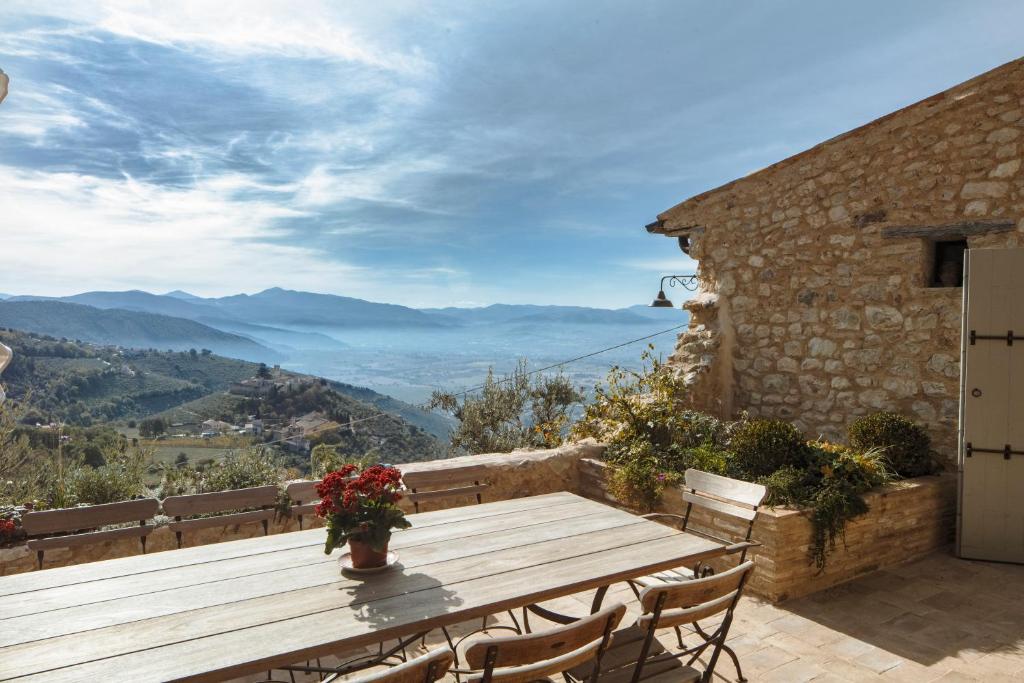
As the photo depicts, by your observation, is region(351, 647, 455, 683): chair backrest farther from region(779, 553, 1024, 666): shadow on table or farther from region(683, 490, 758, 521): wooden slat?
region(779, 553, 1024, 666): shadow on table

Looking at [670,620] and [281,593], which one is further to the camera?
[281,593]

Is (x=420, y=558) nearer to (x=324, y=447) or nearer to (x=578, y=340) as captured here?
(x=324, y=447)

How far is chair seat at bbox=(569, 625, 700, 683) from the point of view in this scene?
2.35 metres

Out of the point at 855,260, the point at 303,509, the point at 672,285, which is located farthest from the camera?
the point at 672,285

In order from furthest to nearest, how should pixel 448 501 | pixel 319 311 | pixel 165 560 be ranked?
1. pixel 319 311
2. pixel 448 501
3. pixel 165 560

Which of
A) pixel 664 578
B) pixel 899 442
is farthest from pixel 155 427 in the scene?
pixel 899 442

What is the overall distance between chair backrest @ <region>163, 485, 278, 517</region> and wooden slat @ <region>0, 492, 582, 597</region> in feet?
2.42

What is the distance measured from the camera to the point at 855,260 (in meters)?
6.14

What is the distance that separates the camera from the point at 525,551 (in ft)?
9.20

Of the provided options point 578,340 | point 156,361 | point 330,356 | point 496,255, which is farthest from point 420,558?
point 330,356

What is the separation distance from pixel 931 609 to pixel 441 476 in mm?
3300

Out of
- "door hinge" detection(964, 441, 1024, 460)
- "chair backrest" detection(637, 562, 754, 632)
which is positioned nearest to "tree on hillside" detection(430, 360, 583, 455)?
"door hinge" detection(964, 441, 1024, 460)

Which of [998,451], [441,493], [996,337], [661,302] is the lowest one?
[441,493]

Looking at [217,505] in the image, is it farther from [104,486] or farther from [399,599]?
[399,599]
